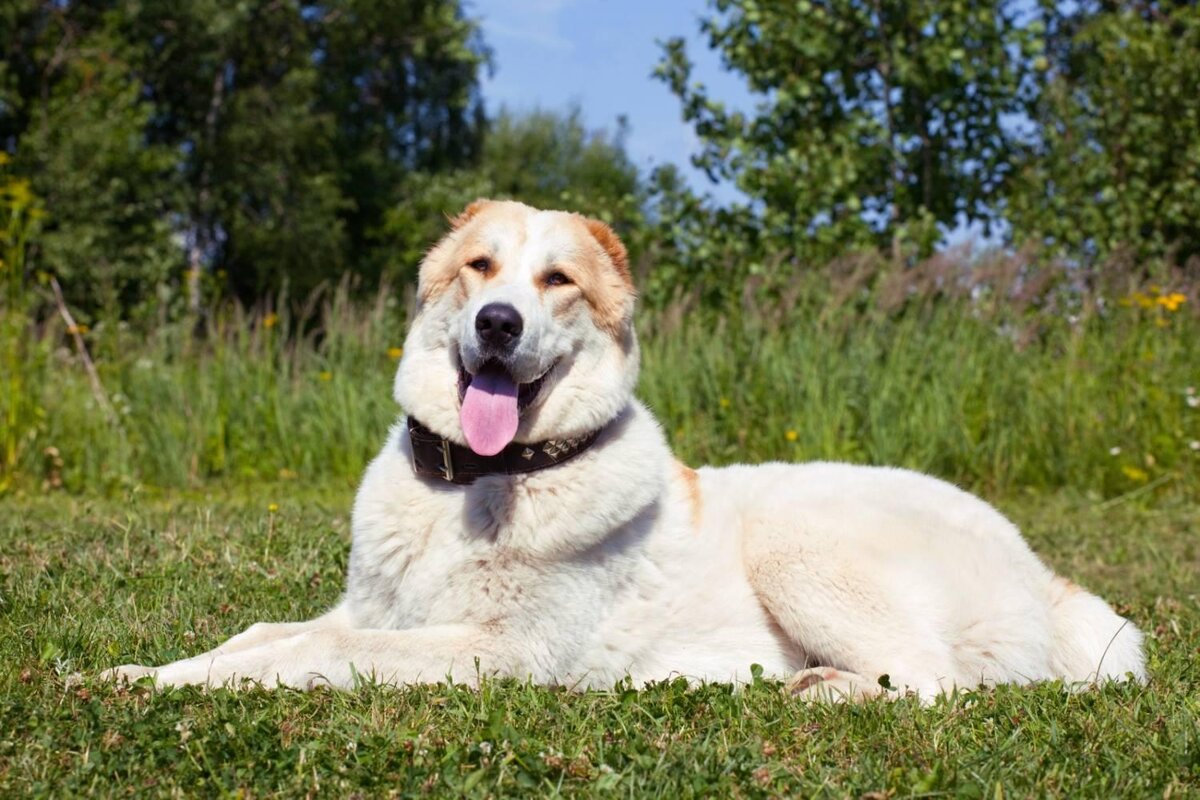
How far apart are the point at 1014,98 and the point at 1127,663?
1002 cm

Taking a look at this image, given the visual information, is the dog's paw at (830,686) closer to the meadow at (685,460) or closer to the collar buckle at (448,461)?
the meadow at (685,460)

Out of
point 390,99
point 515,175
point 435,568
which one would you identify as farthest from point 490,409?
point 515,175

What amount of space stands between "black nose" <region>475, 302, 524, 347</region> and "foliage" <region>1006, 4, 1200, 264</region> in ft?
34.4

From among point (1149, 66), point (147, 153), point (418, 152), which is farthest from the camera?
point (418, 152)

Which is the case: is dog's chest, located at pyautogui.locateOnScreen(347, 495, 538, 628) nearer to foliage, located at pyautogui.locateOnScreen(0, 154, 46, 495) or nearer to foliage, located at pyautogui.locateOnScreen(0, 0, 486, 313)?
foliage, located at pyautogui.locateOnScreen(0, 154, 46, 495)

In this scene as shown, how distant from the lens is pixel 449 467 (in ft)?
12.0

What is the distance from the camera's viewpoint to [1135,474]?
8742 millimetres

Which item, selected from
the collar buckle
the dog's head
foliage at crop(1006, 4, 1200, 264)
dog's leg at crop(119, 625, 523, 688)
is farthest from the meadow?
foliage at crop(1006, 4, 1200, 264)

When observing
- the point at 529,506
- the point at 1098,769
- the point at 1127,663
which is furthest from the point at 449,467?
the point at 1127,663

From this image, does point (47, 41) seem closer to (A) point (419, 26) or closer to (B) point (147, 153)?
(B) point (147, 153)

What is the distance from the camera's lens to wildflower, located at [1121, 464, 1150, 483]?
28.7 ft

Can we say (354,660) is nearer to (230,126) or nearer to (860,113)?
(860,113)

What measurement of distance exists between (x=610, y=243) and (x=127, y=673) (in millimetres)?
2019

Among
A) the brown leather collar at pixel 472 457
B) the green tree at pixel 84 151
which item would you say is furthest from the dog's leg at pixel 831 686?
the green tree at pixel 84 151
